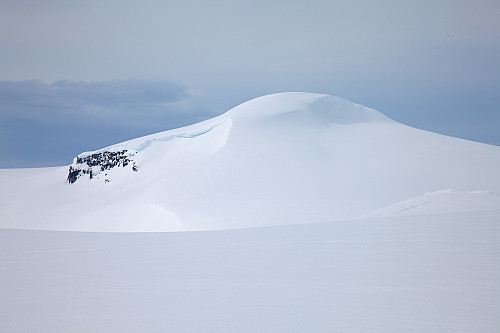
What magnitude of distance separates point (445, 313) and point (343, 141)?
2025 cm

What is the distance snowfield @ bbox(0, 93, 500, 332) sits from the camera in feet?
12.3

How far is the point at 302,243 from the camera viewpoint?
729 centimetres

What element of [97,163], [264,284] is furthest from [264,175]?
[264,284]

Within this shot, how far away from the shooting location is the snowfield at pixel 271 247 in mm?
3760

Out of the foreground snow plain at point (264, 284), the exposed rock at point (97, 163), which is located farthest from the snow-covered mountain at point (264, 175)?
the foreground snow plain at point (264, 284)

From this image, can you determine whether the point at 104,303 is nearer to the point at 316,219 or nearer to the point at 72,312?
the point at 72,312

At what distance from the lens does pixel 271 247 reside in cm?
702

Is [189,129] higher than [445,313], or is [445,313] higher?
[189,129]

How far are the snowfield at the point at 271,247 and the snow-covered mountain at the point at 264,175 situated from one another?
0.10 metres

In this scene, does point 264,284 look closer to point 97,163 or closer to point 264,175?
point 264,175

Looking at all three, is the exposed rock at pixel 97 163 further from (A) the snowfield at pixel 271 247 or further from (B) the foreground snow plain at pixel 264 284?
(B) the foreground snow plain at pixel 264 284

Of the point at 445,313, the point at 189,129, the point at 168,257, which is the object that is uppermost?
the point at 189,129

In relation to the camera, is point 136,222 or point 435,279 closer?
point 435,279

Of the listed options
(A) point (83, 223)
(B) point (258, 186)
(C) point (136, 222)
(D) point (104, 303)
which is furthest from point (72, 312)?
(A) point (83, 223)
